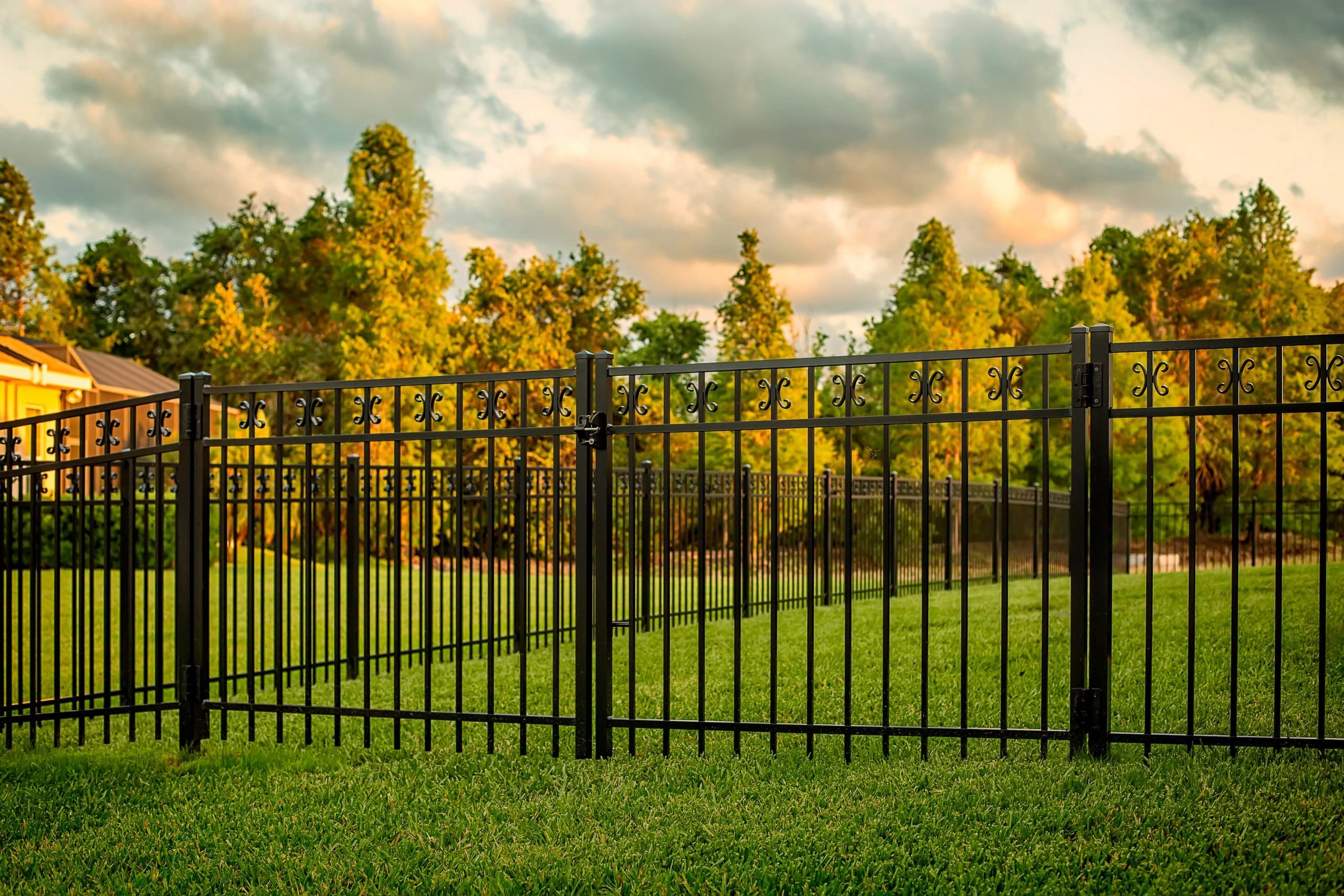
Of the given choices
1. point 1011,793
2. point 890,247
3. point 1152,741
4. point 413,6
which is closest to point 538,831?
point 1011,793

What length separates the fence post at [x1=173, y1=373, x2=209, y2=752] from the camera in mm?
5117

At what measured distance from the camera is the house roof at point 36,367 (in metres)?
18.1

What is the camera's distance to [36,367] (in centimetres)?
1870

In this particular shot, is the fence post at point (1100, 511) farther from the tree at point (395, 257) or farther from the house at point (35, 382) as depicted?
the house at point (35, 382)

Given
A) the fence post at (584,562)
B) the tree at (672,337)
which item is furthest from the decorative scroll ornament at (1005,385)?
the tree at (672,337)

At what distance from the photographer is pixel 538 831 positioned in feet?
12.0

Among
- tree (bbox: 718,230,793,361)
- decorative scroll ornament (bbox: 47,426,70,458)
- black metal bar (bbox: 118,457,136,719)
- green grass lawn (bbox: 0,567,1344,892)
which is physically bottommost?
green grass lawn (bbox: 0,567,1344,892)

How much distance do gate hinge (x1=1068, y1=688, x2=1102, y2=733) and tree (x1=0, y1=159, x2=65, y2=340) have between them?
29390mm

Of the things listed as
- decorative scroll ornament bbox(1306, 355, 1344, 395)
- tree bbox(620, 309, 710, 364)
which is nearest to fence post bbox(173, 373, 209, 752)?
decorative scroll ornament bbox(1306, 355, 1344, 395)

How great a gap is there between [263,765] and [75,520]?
2.07 meters

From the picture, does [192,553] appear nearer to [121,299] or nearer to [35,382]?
[35,382]

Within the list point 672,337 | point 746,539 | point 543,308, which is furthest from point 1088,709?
point 672,337

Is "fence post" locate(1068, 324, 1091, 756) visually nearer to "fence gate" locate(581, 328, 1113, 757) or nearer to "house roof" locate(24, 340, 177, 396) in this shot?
"fence gate" locate(581, 328, 1113, 757)

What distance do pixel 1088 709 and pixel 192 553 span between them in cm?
456
